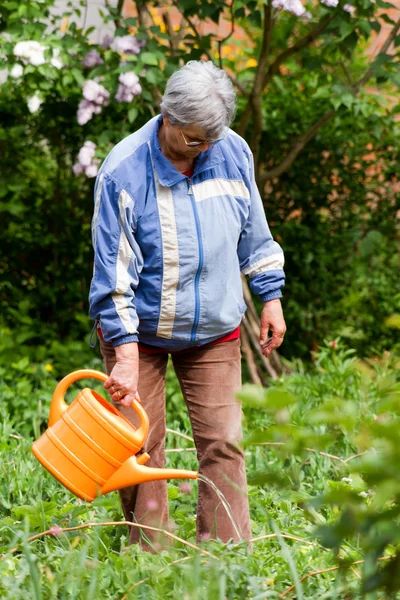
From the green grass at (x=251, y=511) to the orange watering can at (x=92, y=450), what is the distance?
0.08 meters

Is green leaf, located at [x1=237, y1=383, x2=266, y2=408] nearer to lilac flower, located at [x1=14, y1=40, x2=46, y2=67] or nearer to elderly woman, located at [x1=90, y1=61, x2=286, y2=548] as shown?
elderly woman, located at [x1=90, y1=61, x2=286, y2=548]

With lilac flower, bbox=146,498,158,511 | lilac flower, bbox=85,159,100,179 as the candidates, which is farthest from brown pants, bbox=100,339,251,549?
lilac flower, bbox=85,159,100,179

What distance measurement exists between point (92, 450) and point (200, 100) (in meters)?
0.95

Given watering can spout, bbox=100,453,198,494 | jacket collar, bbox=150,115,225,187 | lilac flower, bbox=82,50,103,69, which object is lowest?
watering can spout, bbox=100,453,198,494

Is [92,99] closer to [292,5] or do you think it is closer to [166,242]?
[292,5]

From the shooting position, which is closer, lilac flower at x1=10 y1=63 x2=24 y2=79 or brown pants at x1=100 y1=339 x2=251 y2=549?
brown pants at x1=100 y1=339 x2=251 y2=549

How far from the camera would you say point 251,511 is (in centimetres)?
311

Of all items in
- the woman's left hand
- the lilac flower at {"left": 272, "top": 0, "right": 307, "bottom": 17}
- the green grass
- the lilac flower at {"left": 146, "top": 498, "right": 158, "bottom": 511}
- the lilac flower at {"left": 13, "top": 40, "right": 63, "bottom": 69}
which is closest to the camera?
the green grass

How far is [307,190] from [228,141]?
8.85 ft

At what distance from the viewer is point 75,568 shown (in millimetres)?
2041

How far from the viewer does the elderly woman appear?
243cm

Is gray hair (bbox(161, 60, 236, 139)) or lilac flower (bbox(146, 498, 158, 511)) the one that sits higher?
gray hair (bbox(161, 60, 236, 139))

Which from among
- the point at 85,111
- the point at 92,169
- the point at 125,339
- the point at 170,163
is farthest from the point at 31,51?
the point at 125,339

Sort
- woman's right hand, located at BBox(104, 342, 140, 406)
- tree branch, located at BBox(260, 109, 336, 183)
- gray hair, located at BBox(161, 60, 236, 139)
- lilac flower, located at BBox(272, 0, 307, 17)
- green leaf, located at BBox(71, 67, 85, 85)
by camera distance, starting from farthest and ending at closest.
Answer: tree branch, located at BBox(260, 109, 336, 183), green leaf, located at BBox(71, 67, 85, 85), lilac flower, located at BBox(272, 0, 307, 17), woman's right hand, located at BBox(104, 342, 140, 406), gray hair, located at BBox(161, 60, 236, 139)
